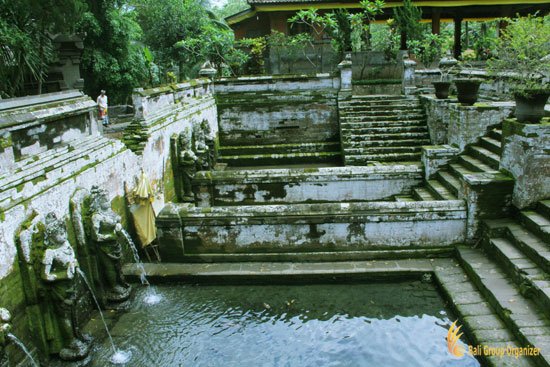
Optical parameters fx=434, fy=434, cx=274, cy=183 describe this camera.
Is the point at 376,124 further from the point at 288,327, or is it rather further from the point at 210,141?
the point at 288,327

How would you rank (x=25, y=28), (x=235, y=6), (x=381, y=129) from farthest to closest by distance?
(x=235, y=6), (x=381, y=129), (x=25, y=28)

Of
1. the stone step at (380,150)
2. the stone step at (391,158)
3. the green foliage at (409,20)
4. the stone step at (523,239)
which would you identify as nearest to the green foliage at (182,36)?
the green foliage at (409,20)

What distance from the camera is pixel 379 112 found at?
12.6 m

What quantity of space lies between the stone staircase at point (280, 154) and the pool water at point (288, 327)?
640 cm

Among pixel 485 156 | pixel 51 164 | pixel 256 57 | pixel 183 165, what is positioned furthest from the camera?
pixel 256 57

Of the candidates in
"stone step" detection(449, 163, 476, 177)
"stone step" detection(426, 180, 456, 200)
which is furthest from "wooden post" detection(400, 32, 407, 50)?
"stone step" detection(426, 180, 456, 200)

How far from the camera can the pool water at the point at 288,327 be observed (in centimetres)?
489

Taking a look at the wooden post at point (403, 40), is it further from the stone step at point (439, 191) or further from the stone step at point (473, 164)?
the stone step at point (439, 191)

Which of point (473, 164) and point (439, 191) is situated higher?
point (473, 164)

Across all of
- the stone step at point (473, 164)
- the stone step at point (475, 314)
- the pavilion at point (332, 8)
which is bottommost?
the stone step at point (475, 314)

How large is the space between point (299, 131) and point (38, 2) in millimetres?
7786

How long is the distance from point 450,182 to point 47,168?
6.55 m

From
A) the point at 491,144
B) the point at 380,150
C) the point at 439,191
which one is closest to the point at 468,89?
the point at 491,144

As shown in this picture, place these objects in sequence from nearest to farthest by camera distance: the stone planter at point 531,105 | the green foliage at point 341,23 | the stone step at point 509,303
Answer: the stone step at point 509,303
the stone planter at point 531,105
the green foliage at point 341,23
